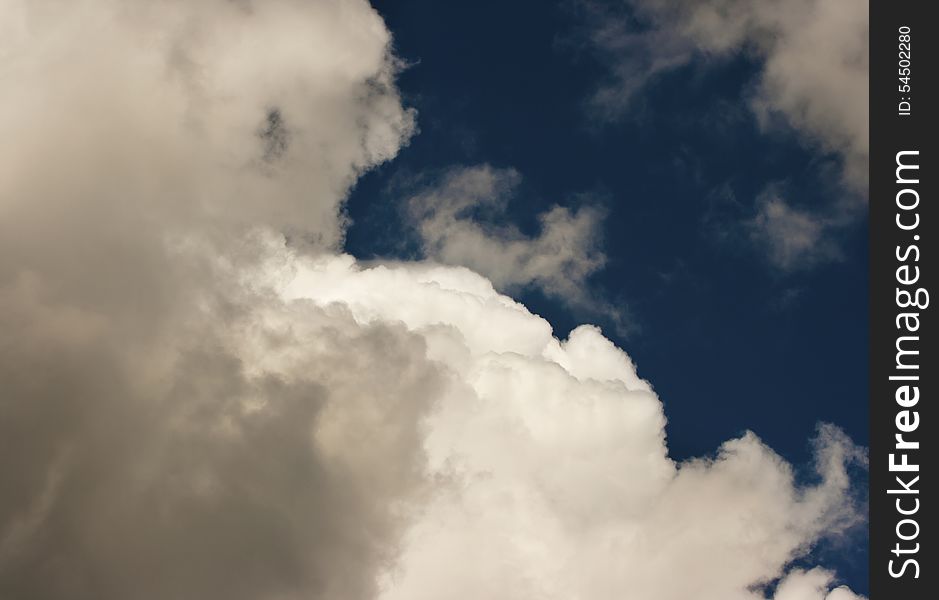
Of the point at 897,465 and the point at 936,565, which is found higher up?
the point at 897,465

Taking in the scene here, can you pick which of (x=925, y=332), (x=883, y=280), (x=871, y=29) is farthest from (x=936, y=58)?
(x=925, y=332)

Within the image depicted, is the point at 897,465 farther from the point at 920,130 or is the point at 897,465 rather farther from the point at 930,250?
the point at 920,130

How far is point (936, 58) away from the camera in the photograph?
6259cm

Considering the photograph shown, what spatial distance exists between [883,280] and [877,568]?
2737 centimetres

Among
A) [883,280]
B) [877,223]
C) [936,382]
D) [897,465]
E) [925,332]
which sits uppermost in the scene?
[877,223]

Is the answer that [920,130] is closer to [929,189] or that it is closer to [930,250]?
[929,189]

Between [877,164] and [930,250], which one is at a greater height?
[877,164]

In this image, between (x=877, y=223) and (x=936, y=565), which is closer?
→ (x=936, y=565)

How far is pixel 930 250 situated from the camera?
62.6 m

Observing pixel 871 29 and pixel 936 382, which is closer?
pixel 936 382

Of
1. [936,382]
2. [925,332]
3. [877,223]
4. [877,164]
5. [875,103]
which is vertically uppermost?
[875,103]

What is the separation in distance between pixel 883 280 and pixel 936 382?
415 inches

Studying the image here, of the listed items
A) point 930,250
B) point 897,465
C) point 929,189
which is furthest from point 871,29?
point 897,465

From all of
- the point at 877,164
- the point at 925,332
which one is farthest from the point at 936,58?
the point at 925,332
